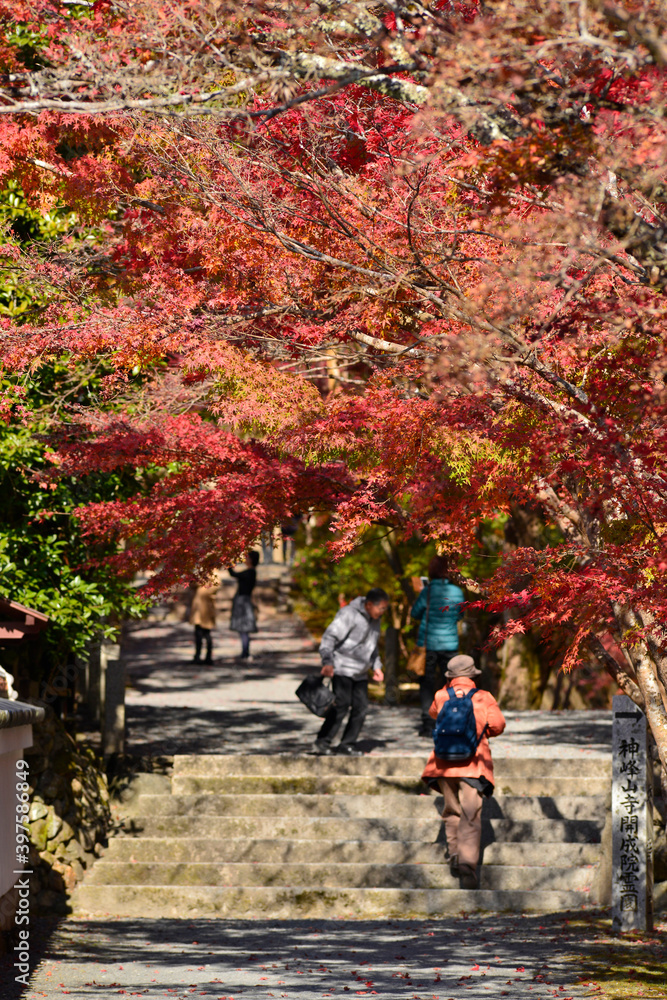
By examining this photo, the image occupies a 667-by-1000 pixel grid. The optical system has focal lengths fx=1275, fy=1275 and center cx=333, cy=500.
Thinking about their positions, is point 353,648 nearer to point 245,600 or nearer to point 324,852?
point 324,852

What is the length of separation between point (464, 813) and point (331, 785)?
2.23 m

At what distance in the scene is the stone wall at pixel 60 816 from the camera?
11289mm

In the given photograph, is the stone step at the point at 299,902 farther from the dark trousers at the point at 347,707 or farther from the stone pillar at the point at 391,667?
the stone pillar at the point at 391,667

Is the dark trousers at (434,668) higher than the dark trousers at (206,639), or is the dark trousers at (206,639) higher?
the dark trousers at (434,668)

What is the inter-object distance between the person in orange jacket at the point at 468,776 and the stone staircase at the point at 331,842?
382mm

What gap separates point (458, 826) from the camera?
11227 millimetres

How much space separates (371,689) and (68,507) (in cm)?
1083

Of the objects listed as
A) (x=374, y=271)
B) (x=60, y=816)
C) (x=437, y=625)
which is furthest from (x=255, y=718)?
(x=374, y=271)

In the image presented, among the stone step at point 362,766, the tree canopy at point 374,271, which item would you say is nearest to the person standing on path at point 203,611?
the stone step at point 362,766

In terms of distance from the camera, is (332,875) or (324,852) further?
(324,852)

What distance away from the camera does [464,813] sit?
35.8 feet

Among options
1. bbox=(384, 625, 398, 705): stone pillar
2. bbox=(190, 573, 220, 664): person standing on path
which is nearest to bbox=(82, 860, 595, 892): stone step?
bbox=(384, 625, 398, 705): stone pillar

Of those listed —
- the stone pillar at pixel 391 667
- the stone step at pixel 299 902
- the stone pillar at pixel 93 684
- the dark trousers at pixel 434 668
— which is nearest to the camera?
the stone step at pixel 299 902

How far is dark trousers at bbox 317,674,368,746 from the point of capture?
1312 centimetres
